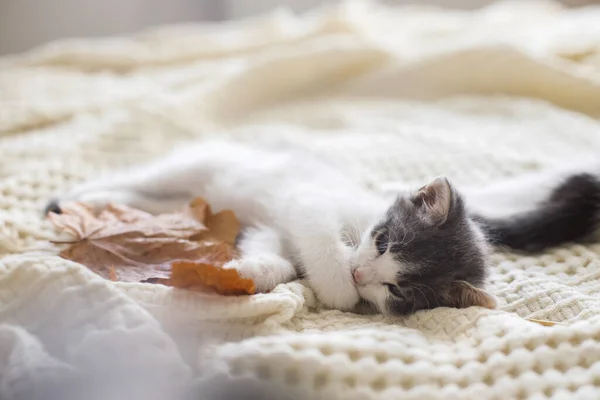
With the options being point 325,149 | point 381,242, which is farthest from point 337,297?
point 325,149

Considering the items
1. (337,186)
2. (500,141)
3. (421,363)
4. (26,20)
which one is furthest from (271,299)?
(26,20)

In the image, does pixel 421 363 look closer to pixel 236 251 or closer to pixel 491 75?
pixel 236 251

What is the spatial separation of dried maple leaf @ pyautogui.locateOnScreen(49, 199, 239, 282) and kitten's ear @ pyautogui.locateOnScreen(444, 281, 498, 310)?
0.41 metres

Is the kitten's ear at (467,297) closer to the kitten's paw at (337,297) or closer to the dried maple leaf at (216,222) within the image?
the kitten's paw at (337,297)

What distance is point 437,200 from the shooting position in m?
1.04

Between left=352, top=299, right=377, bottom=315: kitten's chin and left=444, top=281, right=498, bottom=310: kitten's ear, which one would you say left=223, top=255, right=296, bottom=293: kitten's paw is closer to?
left=352, top=299, right=377, bottom=315: kitten's chin

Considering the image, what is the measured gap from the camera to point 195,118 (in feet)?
5.85

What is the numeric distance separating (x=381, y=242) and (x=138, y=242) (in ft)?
1.49

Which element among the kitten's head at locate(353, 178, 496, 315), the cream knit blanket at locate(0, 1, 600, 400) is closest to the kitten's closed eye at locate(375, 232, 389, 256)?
the kitten's head at locate(353, 178, 496, 315)

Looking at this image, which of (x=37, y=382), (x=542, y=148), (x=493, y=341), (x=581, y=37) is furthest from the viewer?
(x=581, y=37)

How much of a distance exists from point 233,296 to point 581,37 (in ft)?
5.47

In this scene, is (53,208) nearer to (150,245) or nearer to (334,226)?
(150,245)

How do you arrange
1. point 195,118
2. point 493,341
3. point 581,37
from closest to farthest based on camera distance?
point 493,341, point 195,118, point 581,37

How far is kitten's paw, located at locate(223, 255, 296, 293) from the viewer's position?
963 mm
